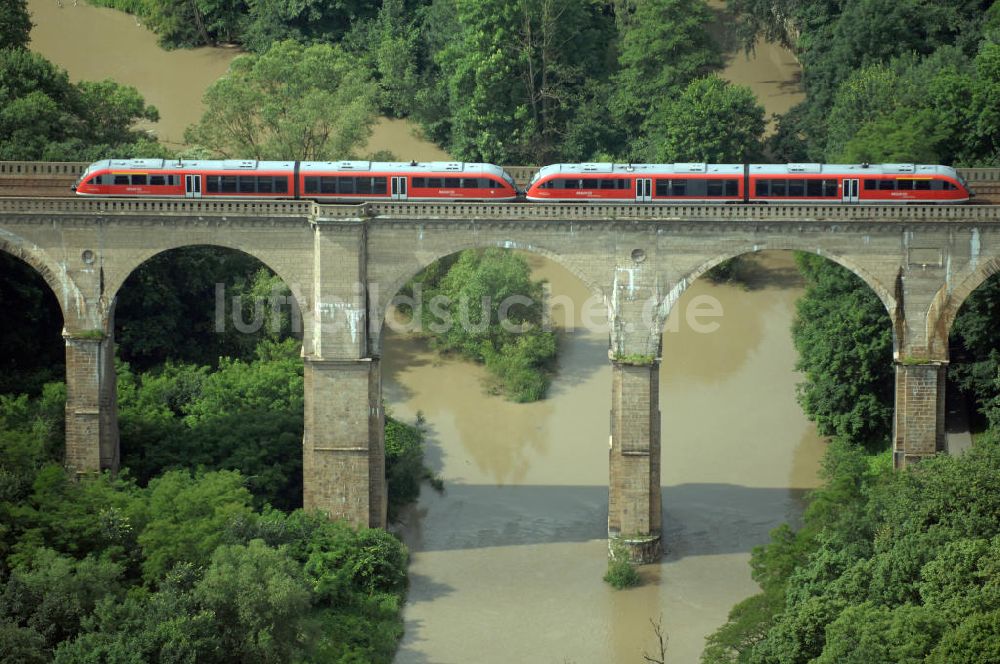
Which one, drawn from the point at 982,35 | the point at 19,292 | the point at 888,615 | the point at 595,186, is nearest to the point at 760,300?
the point at 982,35

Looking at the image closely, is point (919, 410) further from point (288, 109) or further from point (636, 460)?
point (288, 109)

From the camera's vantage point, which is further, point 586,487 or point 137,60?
point 137,60

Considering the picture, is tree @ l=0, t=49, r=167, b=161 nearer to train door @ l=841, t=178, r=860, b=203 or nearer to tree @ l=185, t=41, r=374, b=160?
tree @ l=185, t=41, r=374, b=160

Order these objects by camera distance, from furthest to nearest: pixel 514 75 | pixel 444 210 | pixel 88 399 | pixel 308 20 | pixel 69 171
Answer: pixel 308 20 < pixel 514 75 < pixel 69 171 < pixel 88 399 < pixel 444 210

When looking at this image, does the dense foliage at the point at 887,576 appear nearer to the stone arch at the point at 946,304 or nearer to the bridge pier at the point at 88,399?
the stone arch at the point at 946,304

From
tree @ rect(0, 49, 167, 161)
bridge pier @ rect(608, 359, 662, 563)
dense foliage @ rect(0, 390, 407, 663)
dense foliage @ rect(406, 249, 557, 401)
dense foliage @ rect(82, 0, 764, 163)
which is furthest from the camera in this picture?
dense foliage @ rect(82, 0, 764, 163)

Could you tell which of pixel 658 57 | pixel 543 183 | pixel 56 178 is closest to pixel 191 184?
pixel 56 178

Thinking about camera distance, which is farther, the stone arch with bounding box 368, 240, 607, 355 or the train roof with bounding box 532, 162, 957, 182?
the train roof with bounding box 532, 162, 957, 182

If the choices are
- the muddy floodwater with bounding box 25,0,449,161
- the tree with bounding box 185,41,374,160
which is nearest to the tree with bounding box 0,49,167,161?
the tree with bounding box 185,41,374,160
